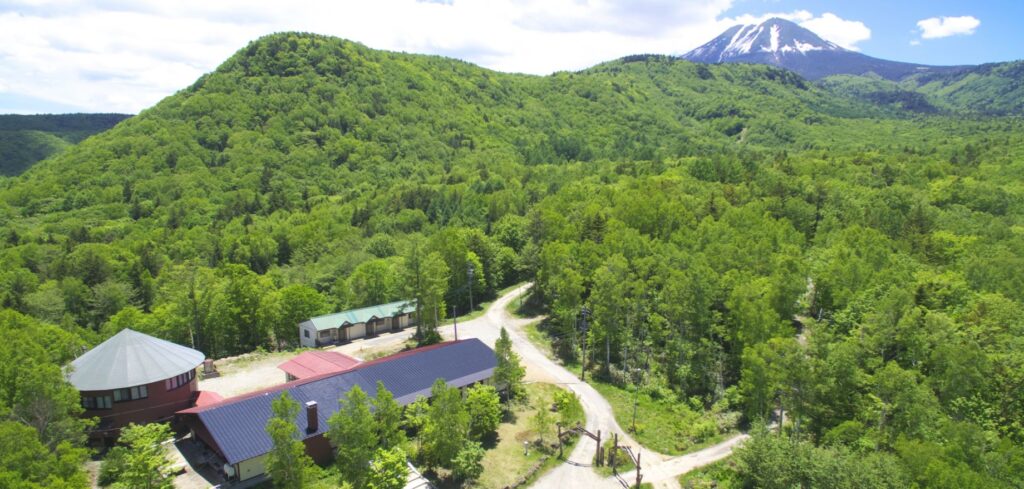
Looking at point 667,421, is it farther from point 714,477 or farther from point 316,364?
point 316,364

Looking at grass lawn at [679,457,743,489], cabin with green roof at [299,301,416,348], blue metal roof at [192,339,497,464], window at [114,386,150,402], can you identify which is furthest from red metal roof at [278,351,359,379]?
grass lawn at [679,457,743,489]

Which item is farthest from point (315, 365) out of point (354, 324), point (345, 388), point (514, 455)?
point (514, 455)

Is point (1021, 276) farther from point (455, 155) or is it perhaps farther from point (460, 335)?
point (455, 155)

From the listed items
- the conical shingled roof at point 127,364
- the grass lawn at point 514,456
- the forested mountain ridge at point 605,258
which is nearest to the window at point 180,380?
the conical shingled roof at point 127,364

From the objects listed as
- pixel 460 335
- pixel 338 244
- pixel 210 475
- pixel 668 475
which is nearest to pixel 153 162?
pixel 338 244

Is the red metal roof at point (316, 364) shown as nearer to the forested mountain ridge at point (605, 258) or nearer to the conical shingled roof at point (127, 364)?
the conical shingled roof at point (127, 364)
